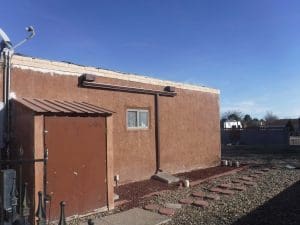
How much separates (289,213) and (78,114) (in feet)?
16.3

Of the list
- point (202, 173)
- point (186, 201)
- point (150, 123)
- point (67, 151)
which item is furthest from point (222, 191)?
point (67, 151)

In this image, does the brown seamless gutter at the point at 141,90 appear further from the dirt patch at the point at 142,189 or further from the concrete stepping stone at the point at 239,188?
the concrete stepping stone at the point at 239,188

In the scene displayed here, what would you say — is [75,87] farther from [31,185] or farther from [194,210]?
[194,210]

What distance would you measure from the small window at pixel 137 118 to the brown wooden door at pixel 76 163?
3.65m

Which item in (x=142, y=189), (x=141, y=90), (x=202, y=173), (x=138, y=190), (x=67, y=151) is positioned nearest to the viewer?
(x=67, y=151)

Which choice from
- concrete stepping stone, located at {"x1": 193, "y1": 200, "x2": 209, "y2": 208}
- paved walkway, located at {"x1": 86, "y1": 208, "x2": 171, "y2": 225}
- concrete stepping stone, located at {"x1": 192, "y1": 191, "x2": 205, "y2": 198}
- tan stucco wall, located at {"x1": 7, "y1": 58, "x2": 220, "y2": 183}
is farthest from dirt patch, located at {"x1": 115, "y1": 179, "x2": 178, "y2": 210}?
concrete stepping stone, located at {"x1": 193, "y1": 200, "x2": 209, "y2": 208}

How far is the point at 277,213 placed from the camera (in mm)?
8461

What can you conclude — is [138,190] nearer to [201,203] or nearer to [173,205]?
[173,205]

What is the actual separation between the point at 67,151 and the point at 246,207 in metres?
4.25

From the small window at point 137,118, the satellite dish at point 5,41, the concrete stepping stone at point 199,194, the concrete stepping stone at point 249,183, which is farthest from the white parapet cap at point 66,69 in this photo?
the concrete stepping stone at point 249,183

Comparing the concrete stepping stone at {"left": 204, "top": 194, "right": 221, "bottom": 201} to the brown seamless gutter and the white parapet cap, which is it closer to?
the brown seamless gutter

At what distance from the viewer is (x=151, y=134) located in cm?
1345

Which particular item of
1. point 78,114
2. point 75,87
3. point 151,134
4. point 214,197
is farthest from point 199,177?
point 78,114

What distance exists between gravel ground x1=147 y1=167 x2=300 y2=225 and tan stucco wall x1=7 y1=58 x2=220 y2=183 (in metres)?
2.11
